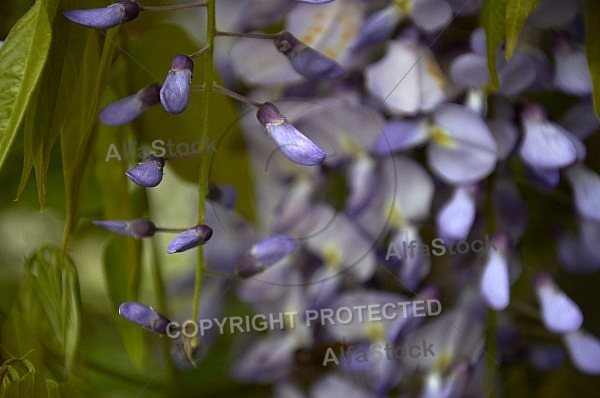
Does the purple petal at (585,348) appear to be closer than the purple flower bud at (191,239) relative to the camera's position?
No

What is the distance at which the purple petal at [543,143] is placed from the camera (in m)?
0.42

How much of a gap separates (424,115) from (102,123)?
16cm

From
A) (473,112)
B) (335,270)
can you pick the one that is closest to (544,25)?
(473,112)

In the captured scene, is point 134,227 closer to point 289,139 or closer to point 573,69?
point 289,139

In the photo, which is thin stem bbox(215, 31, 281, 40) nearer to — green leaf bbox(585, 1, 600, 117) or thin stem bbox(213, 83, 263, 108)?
thin stem bbox(213, 83, 263, 108)

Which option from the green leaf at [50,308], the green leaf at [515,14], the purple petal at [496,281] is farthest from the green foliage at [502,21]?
the green leaf at [50,308]

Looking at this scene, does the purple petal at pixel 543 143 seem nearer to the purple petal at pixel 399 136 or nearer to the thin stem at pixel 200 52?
the purple petal at pixel 399 136

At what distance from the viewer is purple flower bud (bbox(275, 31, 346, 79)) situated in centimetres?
38

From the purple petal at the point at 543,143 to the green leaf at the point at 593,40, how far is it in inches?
1.3

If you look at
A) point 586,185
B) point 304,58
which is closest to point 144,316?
point 304,58

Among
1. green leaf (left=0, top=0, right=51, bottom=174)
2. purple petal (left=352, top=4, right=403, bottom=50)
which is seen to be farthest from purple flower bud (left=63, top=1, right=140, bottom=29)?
purple petal (left=352, top=4, right=403, bottom=50)

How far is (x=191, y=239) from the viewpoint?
364 millimetres

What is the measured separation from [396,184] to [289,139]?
11 cm

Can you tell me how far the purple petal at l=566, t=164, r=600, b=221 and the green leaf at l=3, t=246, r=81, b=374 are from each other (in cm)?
27
